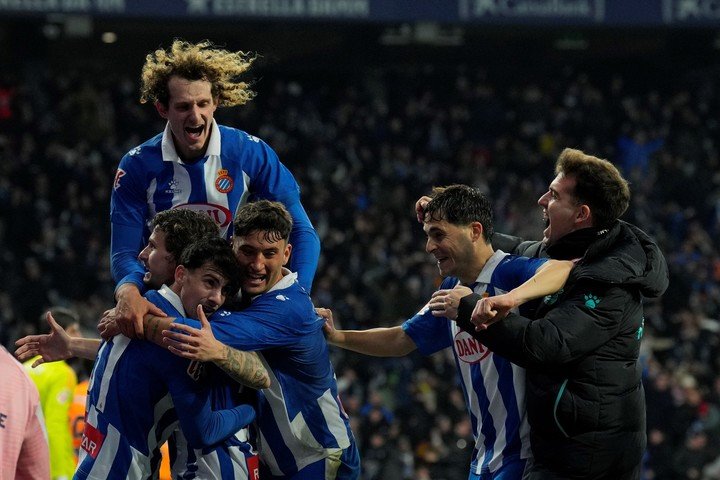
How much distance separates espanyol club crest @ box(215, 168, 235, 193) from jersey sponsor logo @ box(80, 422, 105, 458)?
132 centimetres

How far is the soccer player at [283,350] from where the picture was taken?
5.06m

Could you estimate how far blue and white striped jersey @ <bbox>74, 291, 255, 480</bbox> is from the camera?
487 centimetres

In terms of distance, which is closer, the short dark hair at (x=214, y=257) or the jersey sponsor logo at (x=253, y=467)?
the short dark hair at (x=214, y=257)

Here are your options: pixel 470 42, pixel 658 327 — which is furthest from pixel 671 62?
pixel 658 327

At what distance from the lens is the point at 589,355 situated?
4.96m

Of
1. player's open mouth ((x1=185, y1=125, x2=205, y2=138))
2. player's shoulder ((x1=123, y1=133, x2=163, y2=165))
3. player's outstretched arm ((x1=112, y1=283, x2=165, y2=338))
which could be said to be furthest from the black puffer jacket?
player's shoulder ((x1=123, y1=133, x2=163, y2=165))

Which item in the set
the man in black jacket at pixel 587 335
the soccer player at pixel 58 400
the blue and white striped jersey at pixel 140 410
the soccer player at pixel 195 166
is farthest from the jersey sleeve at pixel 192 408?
the soccer player at pixel 58 400

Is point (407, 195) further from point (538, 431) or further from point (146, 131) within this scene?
point (538, 431)

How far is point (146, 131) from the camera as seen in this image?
20.4m

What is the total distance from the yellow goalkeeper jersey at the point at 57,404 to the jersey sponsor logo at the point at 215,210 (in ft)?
8.43

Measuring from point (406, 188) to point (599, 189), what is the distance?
633 inches

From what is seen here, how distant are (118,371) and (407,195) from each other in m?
16.1

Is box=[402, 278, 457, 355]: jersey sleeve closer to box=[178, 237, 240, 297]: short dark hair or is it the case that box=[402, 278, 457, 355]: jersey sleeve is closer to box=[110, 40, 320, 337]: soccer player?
box=[110, 40, 320, 337]: soccer player

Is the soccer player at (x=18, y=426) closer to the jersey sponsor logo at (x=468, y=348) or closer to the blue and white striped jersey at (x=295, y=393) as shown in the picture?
the blue and white striped jersey at (x=295, y=393)
